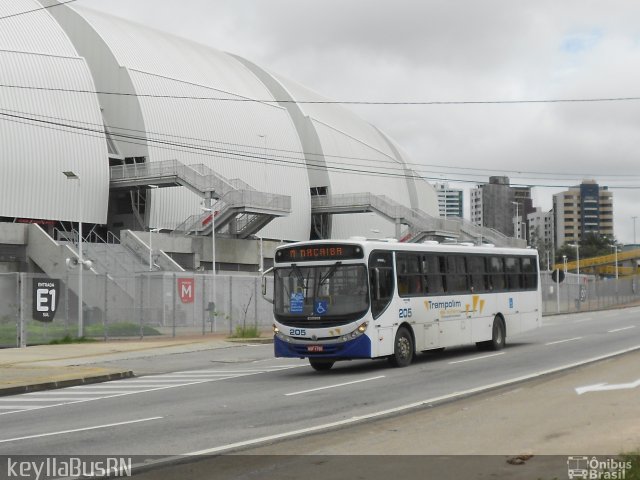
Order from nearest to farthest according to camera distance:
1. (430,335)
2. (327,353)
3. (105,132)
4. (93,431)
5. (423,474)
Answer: (423,474), (93,431), (327,353), (430,335), (105,132)

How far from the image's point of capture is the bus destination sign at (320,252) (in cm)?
2030

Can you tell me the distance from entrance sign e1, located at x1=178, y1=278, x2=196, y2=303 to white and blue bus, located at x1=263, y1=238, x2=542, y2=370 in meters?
17.7

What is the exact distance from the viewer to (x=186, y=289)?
39.2 meters

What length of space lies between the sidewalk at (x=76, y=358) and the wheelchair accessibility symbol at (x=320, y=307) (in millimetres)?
5654

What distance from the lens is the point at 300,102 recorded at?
8550cm

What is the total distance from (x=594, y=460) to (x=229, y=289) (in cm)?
3327

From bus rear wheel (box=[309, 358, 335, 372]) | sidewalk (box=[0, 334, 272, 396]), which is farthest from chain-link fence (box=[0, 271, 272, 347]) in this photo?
bus rear wheel (box=[309, 358, 335, 372])

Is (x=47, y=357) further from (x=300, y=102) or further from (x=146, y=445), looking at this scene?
(x=300, y=102)

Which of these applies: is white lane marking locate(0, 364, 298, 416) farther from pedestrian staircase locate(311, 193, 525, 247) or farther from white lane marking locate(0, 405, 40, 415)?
pedestrian staircase locate(311, 193, 525, 247)

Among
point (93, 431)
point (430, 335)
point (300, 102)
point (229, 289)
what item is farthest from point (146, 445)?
point (300, 102)

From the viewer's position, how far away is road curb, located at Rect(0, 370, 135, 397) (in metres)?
18.9

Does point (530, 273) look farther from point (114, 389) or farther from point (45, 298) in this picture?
point (45, 298)

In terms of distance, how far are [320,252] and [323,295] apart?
1077mm

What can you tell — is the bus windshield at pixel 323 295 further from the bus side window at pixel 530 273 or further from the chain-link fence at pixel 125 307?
the chain-link fence at pixel 125 307
